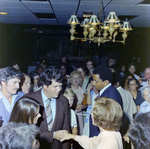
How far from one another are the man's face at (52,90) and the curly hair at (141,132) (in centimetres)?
99

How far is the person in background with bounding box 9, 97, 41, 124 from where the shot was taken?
5.48 feet

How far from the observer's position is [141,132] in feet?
4.17

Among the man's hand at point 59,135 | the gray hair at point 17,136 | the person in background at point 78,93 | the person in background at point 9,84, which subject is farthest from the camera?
the person in background at point 78,93

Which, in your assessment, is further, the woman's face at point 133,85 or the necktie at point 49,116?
the woman's face at point 133,85

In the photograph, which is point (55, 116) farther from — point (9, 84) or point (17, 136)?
point (17, 136)

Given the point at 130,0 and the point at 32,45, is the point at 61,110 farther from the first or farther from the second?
the point at 32,45

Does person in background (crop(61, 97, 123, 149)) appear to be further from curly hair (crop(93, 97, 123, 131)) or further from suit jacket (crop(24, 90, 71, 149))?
suit jacket (crop(24, 90, 71, 149))

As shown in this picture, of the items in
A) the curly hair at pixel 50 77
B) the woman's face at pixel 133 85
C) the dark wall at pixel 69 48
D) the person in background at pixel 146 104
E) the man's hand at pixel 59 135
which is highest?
the dark wall at pixel 69 48

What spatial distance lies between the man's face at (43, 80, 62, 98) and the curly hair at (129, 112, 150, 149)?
0.99m

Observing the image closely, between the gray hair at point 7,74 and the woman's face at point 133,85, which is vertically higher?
the gray hair at point 7,74

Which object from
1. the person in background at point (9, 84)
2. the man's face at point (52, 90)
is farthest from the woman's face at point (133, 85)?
the person in background at point (9, 84)

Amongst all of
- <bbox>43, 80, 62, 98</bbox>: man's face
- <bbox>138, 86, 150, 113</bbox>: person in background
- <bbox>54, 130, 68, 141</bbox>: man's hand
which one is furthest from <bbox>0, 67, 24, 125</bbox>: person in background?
<bbox>138, 86, 150, 113</bbox>: person in background

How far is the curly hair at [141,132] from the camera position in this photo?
4.09 ft

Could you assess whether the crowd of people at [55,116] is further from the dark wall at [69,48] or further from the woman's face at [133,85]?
the dark wall at [69,48]
